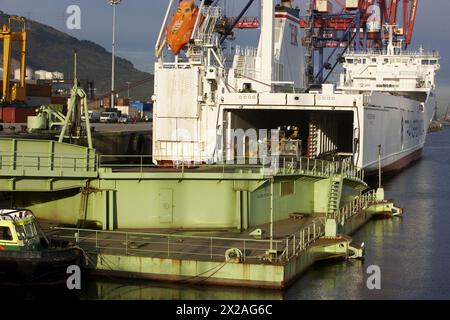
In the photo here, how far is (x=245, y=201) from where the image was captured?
30.0 meters

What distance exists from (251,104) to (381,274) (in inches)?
744

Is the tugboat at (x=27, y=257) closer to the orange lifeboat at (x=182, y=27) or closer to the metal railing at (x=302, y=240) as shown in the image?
the metal railing at (x=302, y=240)

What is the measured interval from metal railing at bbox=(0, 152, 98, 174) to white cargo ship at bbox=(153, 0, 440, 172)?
40.0 feet

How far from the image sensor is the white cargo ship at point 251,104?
147 ft

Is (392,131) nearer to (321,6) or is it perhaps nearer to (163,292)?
(321,6)

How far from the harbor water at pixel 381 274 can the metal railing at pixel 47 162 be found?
5820mm

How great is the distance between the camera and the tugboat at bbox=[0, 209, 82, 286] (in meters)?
22.9

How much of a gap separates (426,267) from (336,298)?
6.46 metres

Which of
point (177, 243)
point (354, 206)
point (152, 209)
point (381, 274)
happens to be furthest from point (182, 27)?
point (381, 274)

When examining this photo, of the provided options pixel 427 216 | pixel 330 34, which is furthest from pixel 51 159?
pixel 330 34
